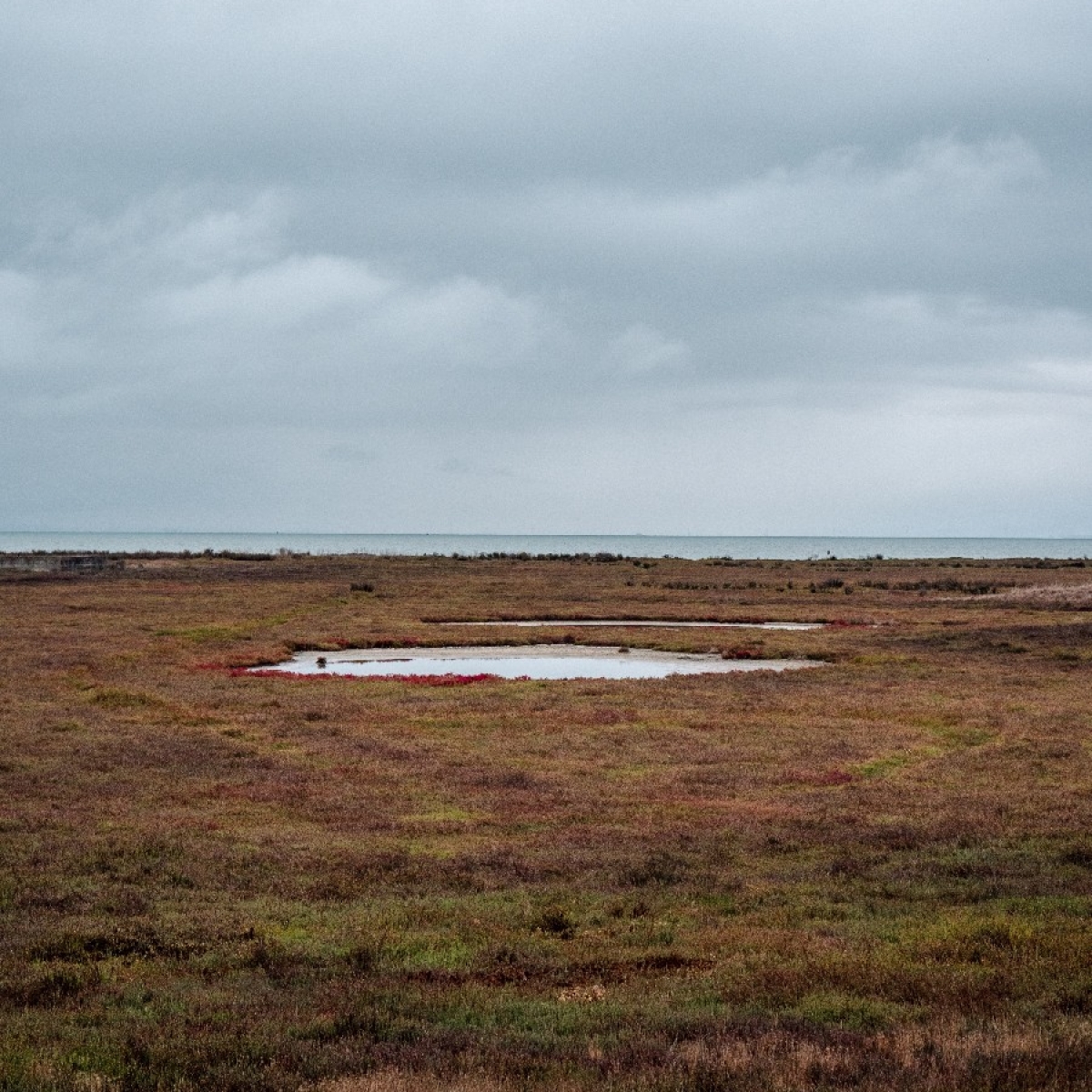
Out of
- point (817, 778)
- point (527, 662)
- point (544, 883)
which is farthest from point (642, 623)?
point (544, 883)

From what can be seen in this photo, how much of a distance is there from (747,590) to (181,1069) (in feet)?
364

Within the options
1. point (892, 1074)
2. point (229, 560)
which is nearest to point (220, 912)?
point (892, 1074)

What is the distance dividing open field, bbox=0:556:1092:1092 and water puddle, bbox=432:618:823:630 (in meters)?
33.2

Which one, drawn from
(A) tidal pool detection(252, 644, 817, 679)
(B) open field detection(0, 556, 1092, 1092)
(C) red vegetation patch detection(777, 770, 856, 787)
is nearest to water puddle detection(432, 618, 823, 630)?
(A) tidal pool detection(252, 644, 817, 679)

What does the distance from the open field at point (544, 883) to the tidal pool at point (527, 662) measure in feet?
24.8

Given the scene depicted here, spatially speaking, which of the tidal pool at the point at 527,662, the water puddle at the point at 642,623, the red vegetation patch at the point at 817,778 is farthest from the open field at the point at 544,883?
the water puddle at the point at 642,623

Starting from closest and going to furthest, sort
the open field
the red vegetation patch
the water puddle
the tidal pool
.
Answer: the open field < the red vegetation patch < the tidal pool < the water puddle

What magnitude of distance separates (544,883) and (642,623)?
67150 millimetres

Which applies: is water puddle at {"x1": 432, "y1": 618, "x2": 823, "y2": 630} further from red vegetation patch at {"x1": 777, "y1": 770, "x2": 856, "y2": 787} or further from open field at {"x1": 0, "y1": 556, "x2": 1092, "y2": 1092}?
red vegetation patch at {"x1": 777, "y1": 770, "x2": 856, "y2": 787}

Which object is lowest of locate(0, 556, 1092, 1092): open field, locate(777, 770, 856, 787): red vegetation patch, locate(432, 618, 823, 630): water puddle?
locate(432, 618, 823, 630): water puddle

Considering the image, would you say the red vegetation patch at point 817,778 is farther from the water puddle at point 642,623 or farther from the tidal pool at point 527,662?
the water puddle at point 642,623

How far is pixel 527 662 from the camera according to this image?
59500 mm

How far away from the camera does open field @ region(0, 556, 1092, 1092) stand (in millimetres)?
9898

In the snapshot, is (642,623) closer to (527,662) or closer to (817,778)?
(527,662)
